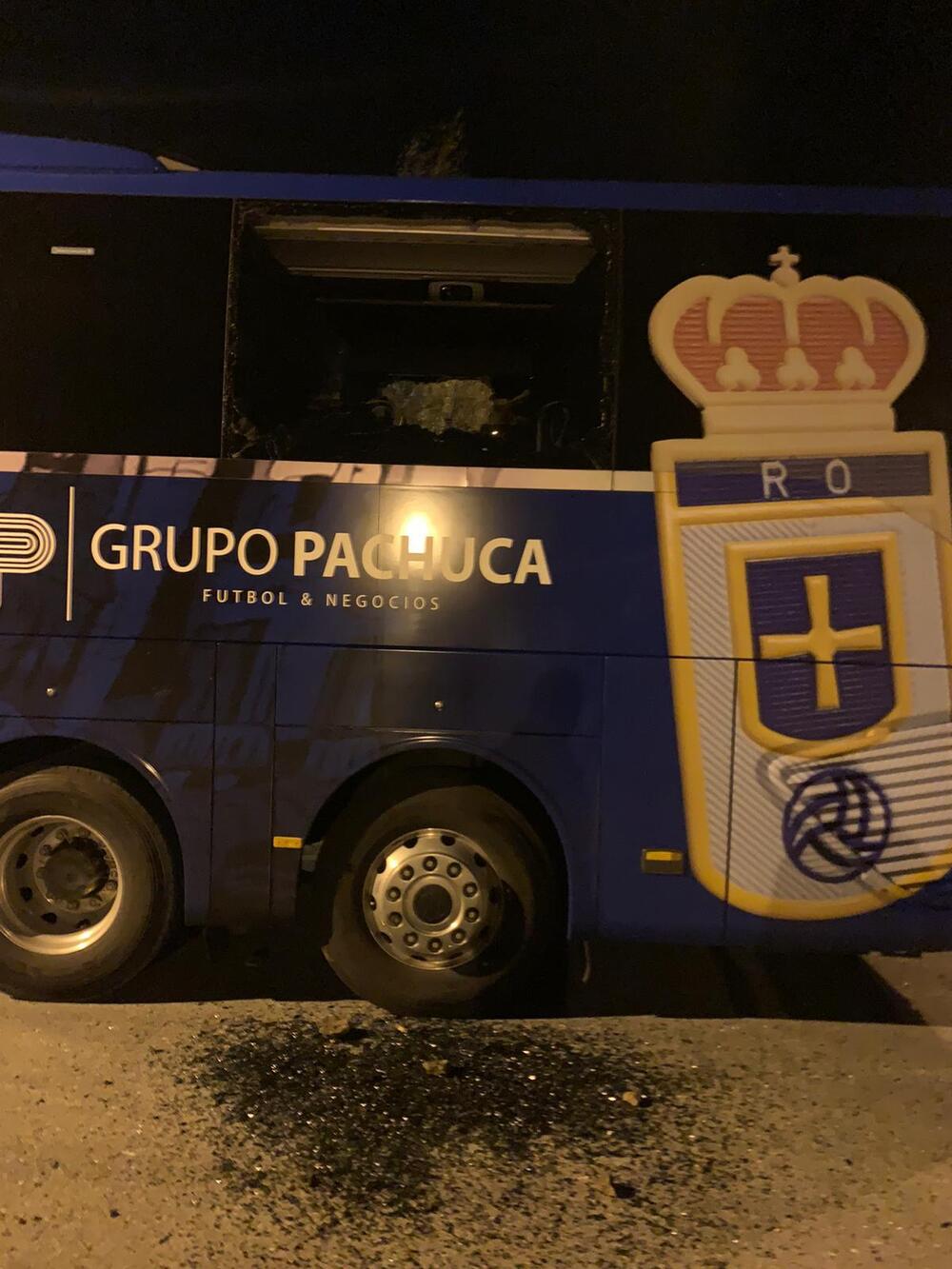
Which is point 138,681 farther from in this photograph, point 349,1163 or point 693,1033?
point 693,1033

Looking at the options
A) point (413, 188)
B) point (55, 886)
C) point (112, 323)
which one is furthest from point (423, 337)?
point (55, 886)

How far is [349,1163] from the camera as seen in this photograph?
3215mm

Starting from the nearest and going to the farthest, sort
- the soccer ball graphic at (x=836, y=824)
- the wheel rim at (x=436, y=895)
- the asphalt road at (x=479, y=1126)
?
the asphalt road at (x=479, y=1126)
the soccer ball graphic at (x=836, y=824)
the wheel rim at (x=436, y=895)

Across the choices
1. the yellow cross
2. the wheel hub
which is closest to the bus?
the yellow cross

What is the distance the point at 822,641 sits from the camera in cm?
374

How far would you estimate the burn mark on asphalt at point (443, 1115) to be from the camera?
3109 millimetres

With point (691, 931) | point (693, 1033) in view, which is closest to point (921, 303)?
point (691, 931)

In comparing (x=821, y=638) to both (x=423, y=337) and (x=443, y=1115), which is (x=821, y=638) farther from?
(x=443, y=1115)

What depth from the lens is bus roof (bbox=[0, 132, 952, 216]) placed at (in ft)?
12.2

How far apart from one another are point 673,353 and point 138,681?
2593 mm

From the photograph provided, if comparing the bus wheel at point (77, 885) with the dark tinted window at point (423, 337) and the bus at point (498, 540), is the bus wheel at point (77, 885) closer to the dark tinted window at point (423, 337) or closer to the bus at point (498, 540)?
the bus at point (498, 540)

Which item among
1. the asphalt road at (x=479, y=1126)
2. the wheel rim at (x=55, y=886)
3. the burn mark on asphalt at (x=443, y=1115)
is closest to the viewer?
the asphalt road at (x=479, y=1126)

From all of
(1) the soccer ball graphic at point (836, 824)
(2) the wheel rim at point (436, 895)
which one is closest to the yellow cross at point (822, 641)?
(1) the soccer ball graphic at point (836, 824)

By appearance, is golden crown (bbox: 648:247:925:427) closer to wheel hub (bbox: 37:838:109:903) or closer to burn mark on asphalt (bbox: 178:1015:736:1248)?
burn mark on asphalt (bbox: 178:1015:736:1248)
